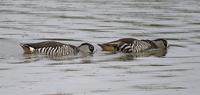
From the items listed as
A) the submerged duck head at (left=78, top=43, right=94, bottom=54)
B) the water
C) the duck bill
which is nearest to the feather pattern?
the water

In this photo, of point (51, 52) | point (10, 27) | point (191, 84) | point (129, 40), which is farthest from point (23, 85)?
point (10, 27)

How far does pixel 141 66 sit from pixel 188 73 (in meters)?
1.49

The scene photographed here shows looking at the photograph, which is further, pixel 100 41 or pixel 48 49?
pixel 100 41

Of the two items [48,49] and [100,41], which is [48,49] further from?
[100,41]

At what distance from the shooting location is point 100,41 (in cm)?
2102

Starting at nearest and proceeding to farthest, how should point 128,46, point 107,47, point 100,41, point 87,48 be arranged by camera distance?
point 87,48 < point 107,47 < point 128,46 < point 100,41

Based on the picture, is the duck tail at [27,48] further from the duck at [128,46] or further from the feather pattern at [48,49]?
the duck at [128,46]

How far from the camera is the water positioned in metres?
13.1

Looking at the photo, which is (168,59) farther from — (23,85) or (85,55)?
(23,85)

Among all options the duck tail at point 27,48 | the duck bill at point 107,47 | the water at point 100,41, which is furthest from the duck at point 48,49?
the duck bill at point 107,47

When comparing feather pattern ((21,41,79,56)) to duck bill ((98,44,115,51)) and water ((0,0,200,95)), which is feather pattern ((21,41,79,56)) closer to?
water ((0,0,200,95))

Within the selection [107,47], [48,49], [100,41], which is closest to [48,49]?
[48,49]

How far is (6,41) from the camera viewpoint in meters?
20.3

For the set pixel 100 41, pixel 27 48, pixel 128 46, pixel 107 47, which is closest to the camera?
pixel 27 48
